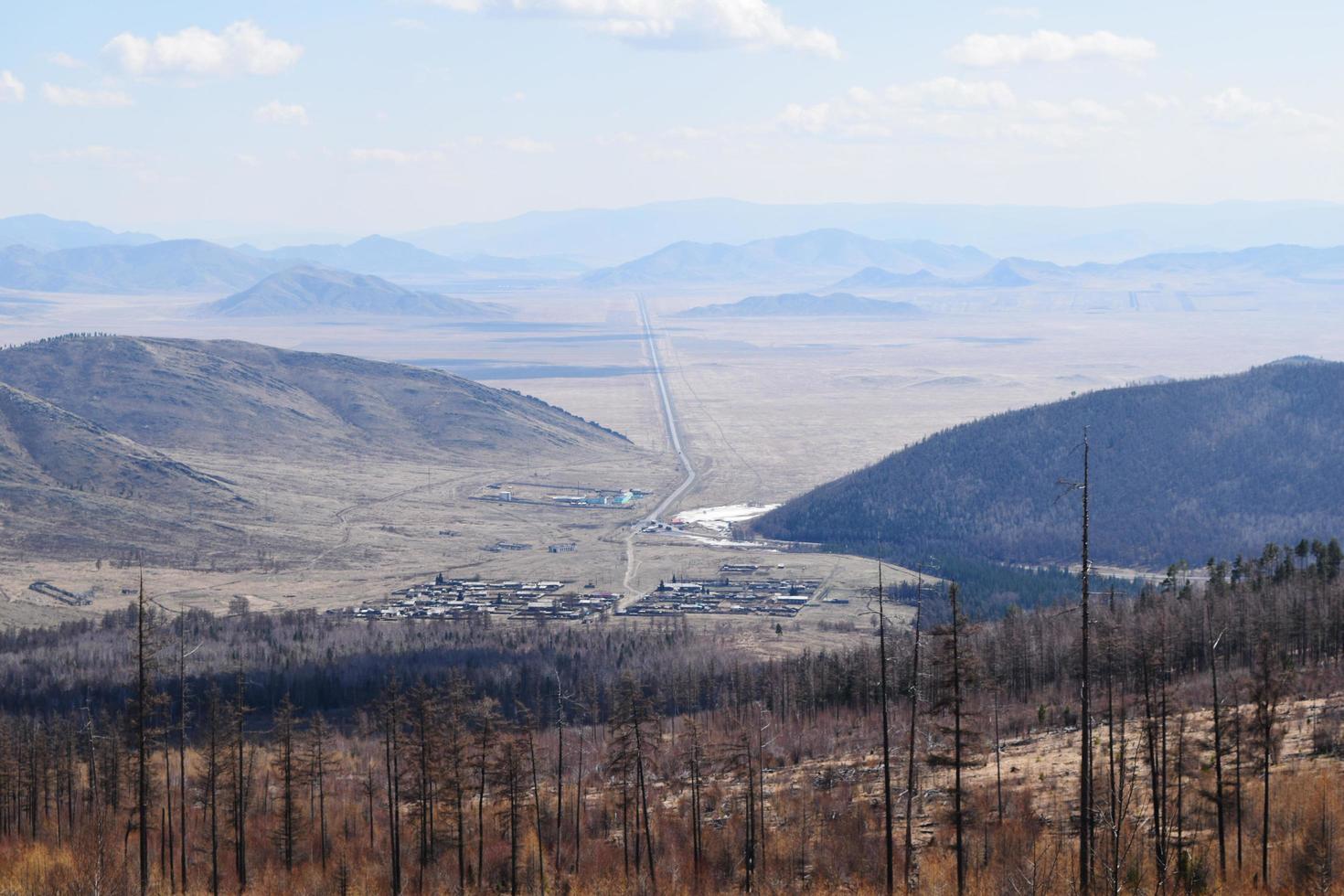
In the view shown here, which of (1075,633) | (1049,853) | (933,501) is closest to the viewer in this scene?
(1049,853)

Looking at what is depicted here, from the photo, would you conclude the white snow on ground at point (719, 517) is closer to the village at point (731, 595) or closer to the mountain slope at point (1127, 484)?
the mountain slope at point (1127, 484)

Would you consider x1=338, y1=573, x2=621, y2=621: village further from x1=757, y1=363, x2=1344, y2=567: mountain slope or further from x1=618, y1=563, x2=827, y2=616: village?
x1=757, y1=363, x2=1344, y2=567: mountain slope

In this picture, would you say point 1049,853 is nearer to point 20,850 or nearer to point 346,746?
point 20,850

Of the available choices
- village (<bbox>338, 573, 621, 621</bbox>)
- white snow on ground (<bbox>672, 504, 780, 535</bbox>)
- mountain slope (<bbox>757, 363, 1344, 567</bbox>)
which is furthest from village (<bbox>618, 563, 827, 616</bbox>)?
white snow on ground (<bbox>672, 504, 780, 535</bbox>)

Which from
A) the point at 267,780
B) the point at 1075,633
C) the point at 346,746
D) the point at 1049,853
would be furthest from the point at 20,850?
the point at 1075,633

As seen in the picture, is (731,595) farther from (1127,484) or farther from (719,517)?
(1127,484)

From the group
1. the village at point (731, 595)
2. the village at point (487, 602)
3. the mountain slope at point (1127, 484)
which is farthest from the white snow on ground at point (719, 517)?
the village at point (487, 602)
